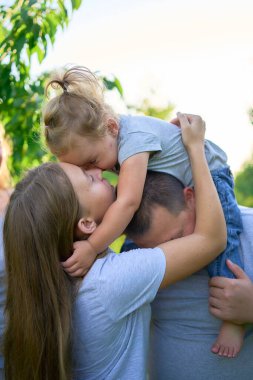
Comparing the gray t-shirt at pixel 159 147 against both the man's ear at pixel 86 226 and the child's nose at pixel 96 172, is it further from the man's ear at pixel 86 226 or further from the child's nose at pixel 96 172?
the man's ear at pixel 86 226

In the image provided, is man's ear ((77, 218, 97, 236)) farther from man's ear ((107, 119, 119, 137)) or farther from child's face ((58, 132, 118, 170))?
man's ear ((107, 119, 119, 137))

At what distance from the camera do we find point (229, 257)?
7.83ft

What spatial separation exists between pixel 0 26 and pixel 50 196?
1.93 metres

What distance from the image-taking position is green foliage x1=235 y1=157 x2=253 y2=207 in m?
16.9

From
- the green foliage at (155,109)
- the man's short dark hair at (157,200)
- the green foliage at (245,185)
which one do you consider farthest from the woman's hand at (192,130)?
the green foliage at (155,109)

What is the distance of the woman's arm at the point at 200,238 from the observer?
2.20 meters

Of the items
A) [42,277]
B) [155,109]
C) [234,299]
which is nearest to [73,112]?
[42,277]

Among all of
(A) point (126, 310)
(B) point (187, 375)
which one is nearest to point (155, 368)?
(B) point (187, 375)

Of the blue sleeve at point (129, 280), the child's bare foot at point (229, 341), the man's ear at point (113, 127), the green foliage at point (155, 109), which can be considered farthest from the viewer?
the green foliage at point (155, 109)

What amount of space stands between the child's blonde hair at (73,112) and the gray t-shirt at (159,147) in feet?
0.39

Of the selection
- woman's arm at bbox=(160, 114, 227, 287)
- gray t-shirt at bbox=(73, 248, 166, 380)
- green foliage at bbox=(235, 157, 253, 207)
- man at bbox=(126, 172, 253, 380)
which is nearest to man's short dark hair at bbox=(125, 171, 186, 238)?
man at bbox=(126, 172, 253, 380)

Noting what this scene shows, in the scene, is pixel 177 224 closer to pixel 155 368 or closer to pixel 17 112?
pixel 155 368

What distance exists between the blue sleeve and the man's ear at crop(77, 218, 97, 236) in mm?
166

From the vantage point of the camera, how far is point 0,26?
3.74 metres
